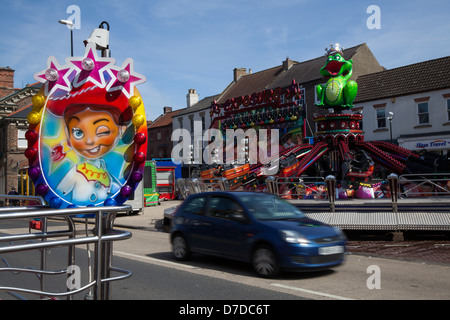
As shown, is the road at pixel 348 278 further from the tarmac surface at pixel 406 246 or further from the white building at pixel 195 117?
the white building at pixel 195 117

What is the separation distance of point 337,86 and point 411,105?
997cm

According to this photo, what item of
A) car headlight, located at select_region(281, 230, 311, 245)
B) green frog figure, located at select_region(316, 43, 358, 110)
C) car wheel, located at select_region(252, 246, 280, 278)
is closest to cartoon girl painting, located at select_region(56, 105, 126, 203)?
car headlight, located at select_region(281, 230, 311, 245)

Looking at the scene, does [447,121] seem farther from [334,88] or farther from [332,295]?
[332,295]

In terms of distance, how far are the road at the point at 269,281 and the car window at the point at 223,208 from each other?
3.52ft

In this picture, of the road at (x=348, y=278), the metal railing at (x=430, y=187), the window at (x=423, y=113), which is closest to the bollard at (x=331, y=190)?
the metal railing at (x=430, y=187)

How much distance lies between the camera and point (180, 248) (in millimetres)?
9703

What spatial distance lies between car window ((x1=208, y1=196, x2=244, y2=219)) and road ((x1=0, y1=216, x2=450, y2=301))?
3.52ft

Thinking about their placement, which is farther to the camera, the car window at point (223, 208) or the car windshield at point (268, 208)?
the car window at point (223, 208)

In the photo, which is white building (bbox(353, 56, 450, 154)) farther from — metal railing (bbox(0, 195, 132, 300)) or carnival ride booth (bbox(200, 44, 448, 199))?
metal railing (bbox(0, 195, 132, 300))

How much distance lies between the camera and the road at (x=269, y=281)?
21.3 feet

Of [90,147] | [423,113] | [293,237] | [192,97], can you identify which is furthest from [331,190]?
[192,97]

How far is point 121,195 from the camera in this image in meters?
3.88

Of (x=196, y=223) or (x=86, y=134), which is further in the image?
(x=196, y=223)
